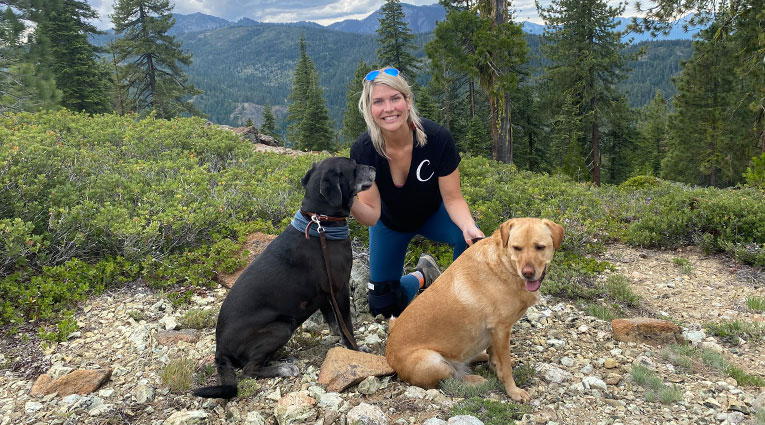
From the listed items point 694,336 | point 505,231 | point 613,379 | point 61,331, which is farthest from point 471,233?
point 61,331

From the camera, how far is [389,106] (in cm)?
397

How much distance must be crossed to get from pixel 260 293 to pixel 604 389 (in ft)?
8.71

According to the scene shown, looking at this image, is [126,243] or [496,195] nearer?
[126,243]

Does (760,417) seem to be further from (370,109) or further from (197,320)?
(197,320)

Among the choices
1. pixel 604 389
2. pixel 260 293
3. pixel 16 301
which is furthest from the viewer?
pixel 16 301

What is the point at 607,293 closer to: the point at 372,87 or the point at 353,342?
the point at 353,342

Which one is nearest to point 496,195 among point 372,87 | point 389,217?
point 389,217

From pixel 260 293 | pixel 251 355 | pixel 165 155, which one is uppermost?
pixel 165 155

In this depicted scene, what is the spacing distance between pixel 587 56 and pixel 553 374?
79.4 feet

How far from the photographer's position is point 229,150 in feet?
35.5

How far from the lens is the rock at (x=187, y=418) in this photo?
289 cm

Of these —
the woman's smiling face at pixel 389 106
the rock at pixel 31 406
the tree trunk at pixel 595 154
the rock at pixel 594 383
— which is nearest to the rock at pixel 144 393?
the rock at pixel 31 406

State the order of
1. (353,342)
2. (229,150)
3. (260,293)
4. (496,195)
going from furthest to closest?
1. (229,150)
2. (496,195)
3. (353,342)
4. (260,293)

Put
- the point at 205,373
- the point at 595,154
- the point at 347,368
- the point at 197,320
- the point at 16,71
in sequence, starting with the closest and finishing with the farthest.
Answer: the point at 347,368, the point at 205,373, the point at 197,320, the point at 16,71, the point at 595,154
